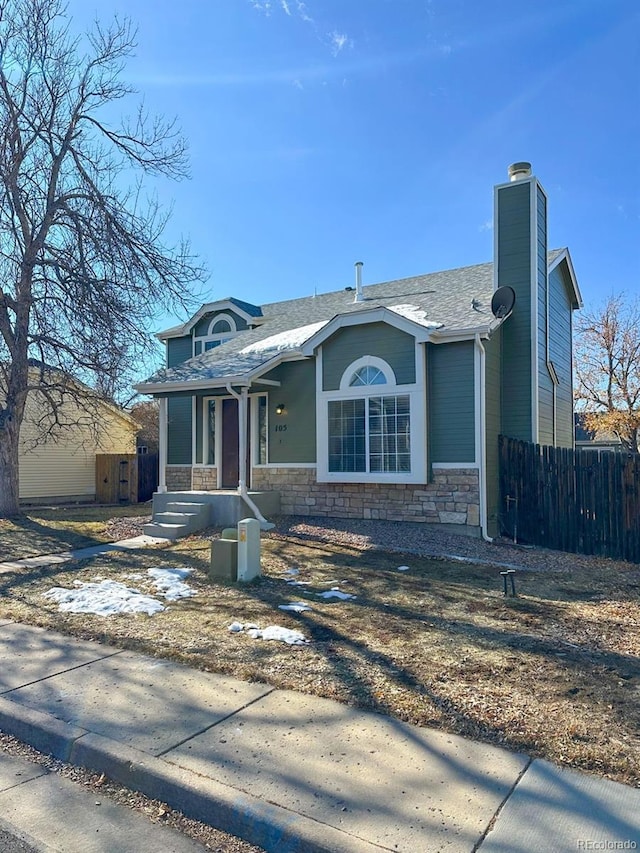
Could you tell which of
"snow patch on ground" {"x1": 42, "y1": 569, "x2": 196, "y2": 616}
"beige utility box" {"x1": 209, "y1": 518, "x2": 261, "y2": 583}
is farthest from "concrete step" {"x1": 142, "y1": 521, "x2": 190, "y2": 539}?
"beige utility box" {"x1": 209, "y1": 518, "x2": 261, "y2": 583}

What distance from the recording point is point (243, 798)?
9.18ft

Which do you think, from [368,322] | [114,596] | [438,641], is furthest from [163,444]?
[438,641]

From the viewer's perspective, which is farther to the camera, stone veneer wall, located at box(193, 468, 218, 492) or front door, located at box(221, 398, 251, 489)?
stone veneer wall, located at box(193, 468, 218, 492)

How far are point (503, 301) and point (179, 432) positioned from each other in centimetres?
856

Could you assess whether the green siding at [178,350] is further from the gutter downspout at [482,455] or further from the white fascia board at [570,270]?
the white fascia board at [570,270]

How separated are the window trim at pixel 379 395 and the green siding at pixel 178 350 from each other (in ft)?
20.8

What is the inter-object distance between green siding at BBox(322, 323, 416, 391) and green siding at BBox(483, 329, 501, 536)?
1.44 m

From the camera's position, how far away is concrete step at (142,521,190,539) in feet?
37.0

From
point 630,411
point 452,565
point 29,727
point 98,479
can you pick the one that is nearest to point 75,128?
point 98,479

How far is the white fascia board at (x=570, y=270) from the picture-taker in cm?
1329

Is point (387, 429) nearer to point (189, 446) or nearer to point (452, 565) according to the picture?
point (452, 565)

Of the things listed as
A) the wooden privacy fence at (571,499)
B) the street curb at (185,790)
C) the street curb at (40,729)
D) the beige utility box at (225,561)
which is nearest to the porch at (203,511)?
the beige utility box at (225,561)

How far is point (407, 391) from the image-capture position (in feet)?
35.6

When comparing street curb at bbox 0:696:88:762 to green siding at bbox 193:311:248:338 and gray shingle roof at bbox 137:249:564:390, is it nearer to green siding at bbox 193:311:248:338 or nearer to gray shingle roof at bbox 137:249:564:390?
gray shingle roof at bbox 137:249:564:390
